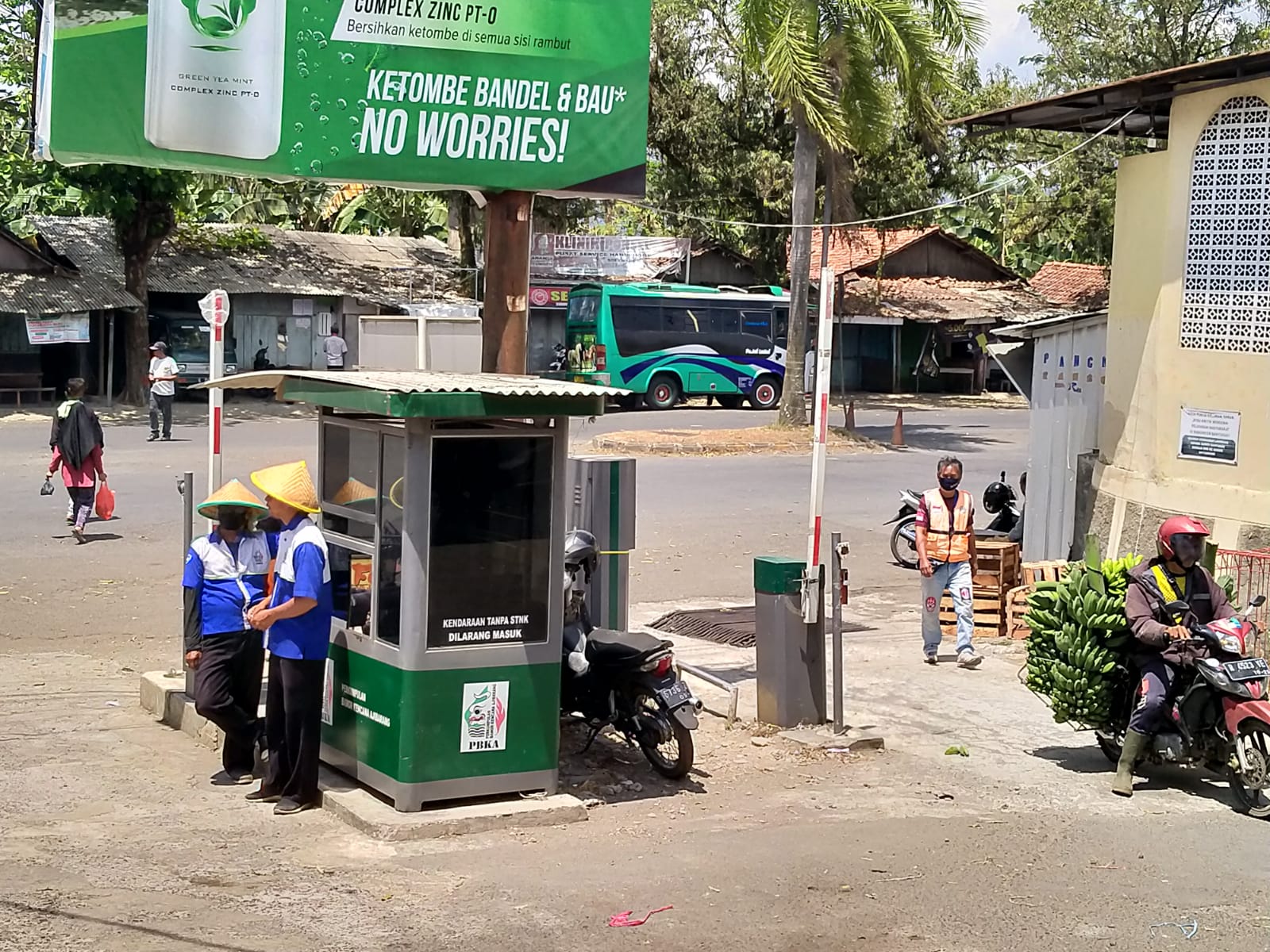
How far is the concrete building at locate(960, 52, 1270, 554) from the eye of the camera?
11.5m

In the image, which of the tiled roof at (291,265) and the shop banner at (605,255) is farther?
the shop banner at (605,255)

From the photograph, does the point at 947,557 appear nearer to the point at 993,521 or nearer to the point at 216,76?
the point at 993,521

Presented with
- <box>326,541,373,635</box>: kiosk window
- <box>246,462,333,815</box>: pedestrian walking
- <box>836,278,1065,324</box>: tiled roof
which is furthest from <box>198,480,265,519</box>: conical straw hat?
<box>836,278,1065,324</box>: tiled roof

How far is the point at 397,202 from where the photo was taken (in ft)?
149

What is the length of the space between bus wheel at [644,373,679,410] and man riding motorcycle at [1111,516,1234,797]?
29.4m

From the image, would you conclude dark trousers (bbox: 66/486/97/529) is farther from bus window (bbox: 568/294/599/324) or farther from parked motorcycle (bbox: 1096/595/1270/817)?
bus window (bbox: 568/294/599/324)

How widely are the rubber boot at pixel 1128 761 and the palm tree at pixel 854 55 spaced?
58.5 feet

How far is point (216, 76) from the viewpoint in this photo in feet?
27.7

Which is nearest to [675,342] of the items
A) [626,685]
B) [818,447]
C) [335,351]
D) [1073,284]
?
[335,351]

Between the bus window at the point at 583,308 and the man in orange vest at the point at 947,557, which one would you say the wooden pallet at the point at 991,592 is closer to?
the man in orange vest at the point at 947,557

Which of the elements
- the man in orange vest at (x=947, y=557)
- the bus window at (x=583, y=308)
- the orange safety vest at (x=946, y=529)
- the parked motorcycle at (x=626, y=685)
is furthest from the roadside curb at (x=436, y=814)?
the bus window at (x=583, y=308)

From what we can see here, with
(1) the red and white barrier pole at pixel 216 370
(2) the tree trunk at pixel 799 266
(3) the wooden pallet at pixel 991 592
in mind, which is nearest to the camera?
(1) the red and white barrier pole at pixel 216 370

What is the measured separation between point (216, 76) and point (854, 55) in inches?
737

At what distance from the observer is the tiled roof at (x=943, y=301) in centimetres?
4459
